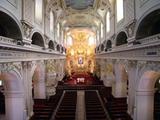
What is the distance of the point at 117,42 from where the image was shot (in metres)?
14.8

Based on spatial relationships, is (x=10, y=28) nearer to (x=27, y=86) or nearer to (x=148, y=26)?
(x=27, y=86)

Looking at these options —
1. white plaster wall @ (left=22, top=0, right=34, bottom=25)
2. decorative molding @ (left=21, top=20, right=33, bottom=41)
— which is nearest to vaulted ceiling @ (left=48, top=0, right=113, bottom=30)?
white plaster wall @ (left=22, top=0, right=34, bottom=25)

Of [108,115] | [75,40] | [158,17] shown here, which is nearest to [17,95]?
[108,115]

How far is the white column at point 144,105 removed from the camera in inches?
383

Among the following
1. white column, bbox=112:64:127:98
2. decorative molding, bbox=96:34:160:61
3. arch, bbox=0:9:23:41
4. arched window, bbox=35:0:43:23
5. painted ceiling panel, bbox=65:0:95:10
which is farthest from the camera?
painted ceiling panel, bbox=65:0:95:10

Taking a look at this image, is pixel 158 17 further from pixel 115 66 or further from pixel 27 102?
pixel 27 102

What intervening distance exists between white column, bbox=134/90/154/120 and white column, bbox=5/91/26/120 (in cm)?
560

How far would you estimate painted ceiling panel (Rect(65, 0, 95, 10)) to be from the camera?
19.7m

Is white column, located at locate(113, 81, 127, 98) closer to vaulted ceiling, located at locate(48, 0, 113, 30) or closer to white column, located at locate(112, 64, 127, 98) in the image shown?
white column, located at locate(112, 64, 127, 98)

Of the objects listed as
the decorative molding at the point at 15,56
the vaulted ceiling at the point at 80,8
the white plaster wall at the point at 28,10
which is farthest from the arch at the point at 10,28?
the vaulted ceiling at the point at 80,8

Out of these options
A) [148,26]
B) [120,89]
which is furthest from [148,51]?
[120,89]

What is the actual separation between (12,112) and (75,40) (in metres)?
27.9

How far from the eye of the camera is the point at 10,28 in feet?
31.6

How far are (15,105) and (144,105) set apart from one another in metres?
6.30
